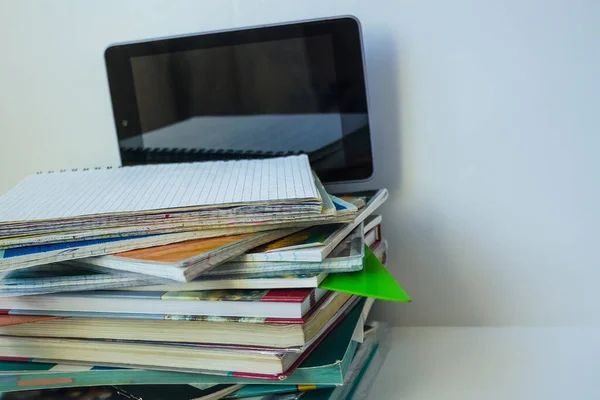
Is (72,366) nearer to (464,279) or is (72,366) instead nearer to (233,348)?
(233,348)

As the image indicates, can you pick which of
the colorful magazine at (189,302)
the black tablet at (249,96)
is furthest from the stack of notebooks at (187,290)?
the black tablet at (249,96)

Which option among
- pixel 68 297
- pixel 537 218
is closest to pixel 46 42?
pixel 68 297

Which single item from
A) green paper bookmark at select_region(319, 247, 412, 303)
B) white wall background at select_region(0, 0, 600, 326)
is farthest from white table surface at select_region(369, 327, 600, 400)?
green paper bookmark at select_region(319, 247, 412, 303)

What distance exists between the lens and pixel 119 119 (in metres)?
0.72

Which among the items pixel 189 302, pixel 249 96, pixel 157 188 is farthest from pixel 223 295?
pixel 249 96

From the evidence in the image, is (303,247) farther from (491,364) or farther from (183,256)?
(491,364)

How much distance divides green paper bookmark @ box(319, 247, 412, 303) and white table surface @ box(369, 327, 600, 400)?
0.14 metres

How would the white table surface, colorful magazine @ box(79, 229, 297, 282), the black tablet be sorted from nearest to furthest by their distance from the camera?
1. colorful magazine @ box(79, 229, 297, 282)
2. the white table surface
3. the black tablet

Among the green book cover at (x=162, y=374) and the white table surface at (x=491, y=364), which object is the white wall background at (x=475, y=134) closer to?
the white table surface at (x=491, y=364)

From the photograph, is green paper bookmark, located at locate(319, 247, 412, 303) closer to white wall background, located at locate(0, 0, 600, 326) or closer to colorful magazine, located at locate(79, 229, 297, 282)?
colorful magazine, located at locate(79, 229, 297, 282)

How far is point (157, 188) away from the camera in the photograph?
1.83ft

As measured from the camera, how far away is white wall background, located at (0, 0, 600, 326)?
2.06 ft

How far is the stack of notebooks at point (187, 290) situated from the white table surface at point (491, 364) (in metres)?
0.09

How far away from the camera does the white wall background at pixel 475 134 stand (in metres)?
0.63
